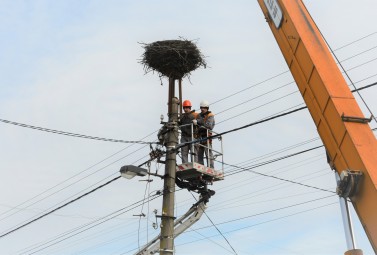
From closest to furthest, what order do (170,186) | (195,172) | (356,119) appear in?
(356,119) < (170,186) < (195,172)

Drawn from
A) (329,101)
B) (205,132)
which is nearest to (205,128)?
(205,132)

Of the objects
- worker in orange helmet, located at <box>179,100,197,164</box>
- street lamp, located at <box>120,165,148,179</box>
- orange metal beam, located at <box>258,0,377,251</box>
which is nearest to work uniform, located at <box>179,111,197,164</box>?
worker in orange helmet, located at <box>179,100,197,164</box>

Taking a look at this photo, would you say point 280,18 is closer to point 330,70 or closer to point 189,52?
point 330,70

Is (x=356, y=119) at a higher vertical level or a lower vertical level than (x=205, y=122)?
lower

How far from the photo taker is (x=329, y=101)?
5508 millimetres

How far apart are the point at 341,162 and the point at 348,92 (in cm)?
81

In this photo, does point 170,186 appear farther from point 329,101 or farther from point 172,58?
point 329,101

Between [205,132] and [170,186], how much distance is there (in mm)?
1675

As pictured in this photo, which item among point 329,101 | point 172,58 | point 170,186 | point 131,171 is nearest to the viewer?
point 329,101

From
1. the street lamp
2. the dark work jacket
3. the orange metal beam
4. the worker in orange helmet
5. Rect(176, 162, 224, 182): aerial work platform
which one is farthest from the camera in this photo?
the dark work jacket

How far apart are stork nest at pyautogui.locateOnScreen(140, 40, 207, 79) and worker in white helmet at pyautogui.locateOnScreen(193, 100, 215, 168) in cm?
152

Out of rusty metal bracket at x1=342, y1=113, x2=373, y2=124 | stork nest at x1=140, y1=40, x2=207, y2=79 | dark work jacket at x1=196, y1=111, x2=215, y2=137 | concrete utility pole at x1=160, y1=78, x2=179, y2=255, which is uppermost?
stork nest at x1=140, y1=40, x2=207, y2=79

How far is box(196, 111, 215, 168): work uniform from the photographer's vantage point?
11570 mm

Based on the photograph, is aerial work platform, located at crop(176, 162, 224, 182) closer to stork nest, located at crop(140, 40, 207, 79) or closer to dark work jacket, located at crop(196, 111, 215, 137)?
dark work jacket, located at crop(196, 111, 215, 137)
